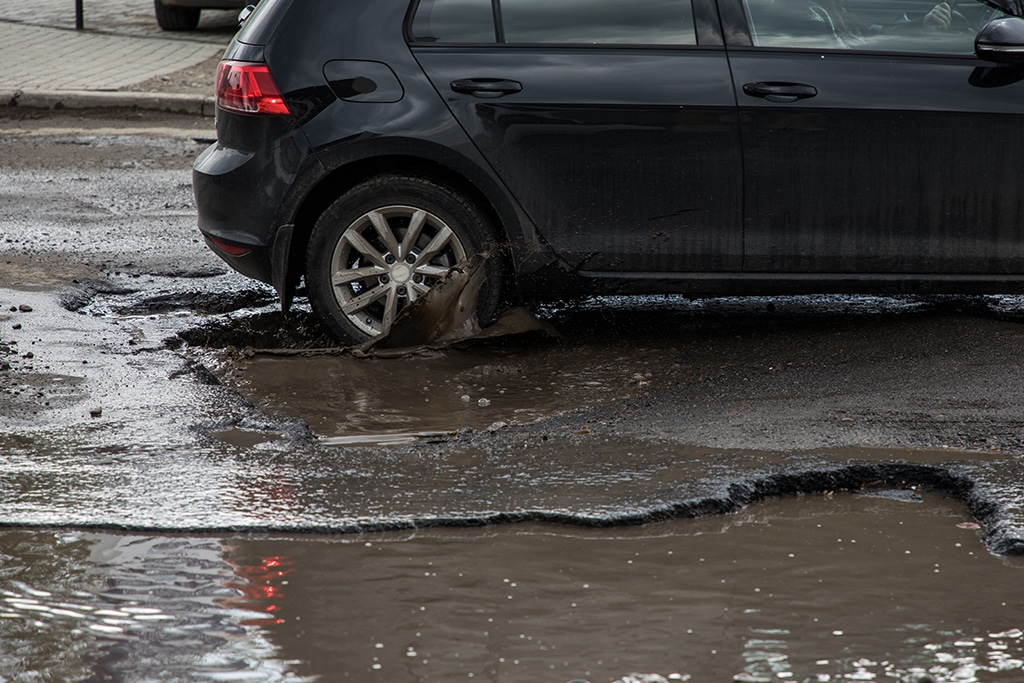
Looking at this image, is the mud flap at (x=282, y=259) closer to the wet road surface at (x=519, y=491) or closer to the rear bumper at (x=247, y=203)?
the rear bumper at (x=247, y=203)

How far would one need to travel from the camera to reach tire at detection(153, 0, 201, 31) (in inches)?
607

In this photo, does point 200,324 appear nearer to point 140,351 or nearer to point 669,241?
point 140,351

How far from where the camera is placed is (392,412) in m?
4.78

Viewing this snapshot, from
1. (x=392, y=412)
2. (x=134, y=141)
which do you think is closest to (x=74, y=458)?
(x=392, y=412)

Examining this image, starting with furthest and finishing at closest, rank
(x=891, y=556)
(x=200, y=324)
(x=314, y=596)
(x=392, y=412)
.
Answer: (x=200, y=324), (x=392, y=412), (x=891, y=556), (x=314, y=596)

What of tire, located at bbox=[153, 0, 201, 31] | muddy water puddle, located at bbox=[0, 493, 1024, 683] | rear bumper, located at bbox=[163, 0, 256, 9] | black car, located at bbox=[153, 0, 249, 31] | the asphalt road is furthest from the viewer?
tire, located at bbox=[153, 0, 201, 31]

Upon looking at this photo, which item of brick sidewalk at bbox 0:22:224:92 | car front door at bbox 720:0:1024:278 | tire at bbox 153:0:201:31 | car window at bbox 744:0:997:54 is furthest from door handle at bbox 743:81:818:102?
tire at bbox 153:0:201:31

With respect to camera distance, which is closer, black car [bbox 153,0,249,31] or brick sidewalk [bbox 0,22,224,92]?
brick sidewalk [bbox 0,22,224,92]

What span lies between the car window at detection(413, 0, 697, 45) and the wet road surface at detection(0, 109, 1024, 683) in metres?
1.29

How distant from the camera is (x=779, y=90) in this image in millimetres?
5125

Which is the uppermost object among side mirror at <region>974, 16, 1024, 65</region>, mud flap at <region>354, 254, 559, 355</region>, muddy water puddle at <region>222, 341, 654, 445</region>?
side mirror at <region>974, 16, 1024, 65</region>

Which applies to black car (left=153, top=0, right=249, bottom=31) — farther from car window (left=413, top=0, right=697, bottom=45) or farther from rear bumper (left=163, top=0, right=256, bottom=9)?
car window (left=413, top=0, right=697, bottom=45)

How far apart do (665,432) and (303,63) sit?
2134mm

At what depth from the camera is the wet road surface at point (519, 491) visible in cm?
304
